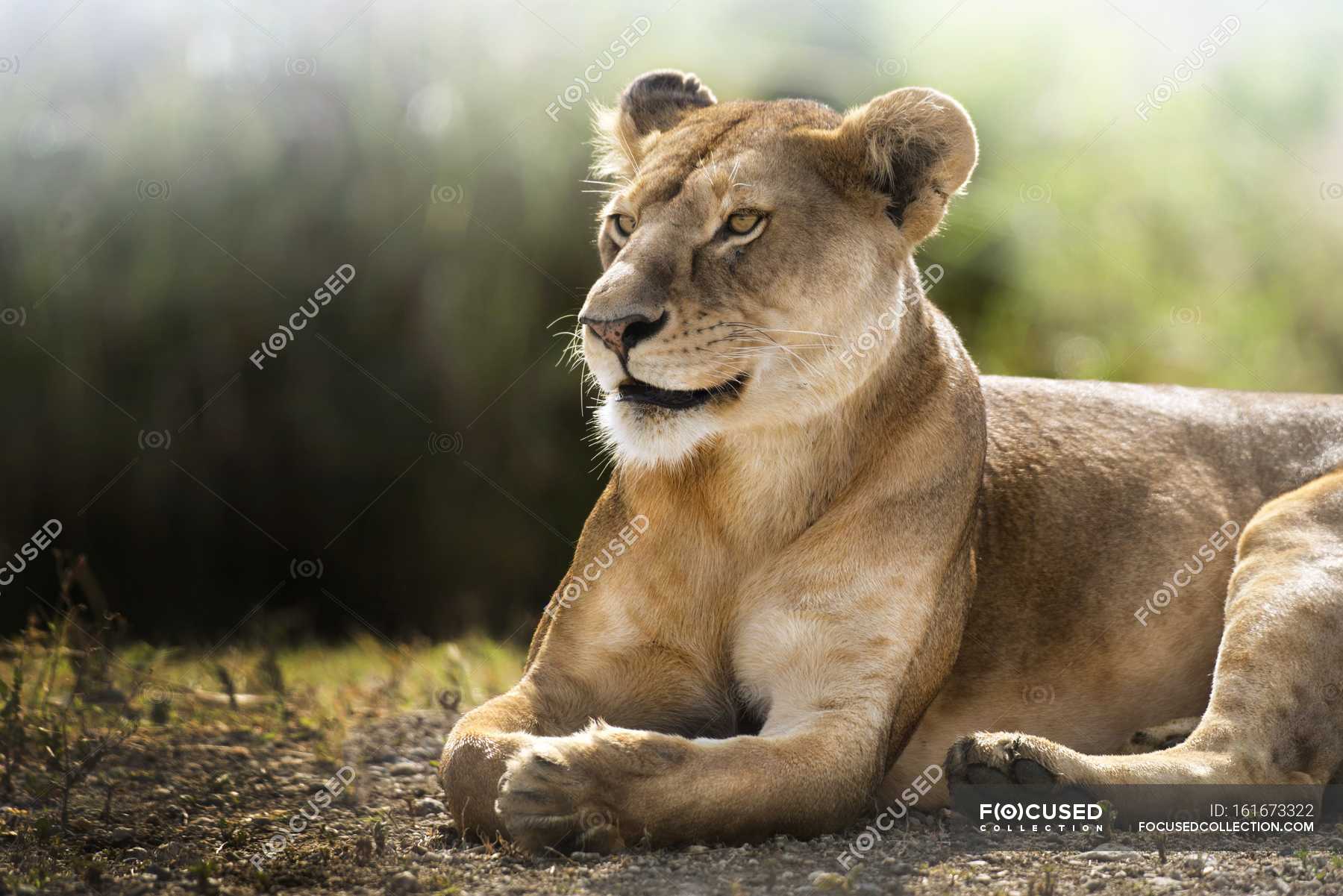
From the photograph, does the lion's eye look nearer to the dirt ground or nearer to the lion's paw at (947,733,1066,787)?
the lion's paw at (947,733,1066,787)

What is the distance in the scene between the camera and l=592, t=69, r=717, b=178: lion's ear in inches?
218

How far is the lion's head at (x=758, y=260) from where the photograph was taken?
A: 4395 millimetres

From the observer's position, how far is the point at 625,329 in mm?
4305

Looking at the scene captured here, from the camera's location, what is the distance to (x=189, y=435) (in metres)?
9.58

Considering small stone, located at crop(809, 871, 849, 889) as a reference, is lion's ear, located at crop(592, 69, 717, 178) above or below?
above

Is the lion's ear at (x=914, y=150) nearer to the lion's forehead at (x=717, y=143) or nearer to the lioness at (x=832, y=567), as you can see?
the lioness at (x=832, y=567)

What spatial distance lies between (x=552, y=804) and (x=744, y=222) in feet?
6.22

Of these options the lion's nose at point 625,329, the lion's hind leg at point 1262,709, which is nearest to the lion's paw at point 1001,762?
the lion's hind leg at point 1262,709

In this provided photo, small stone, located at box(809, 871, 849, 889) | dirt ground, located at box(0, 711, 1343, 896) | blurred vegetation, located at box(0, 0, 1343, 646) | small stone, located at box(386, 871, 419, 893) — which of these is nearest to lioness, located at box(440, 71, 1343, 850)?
dirt ground, located at box(0, 711, 1343, 896)

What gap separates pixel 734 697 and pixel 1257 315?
831cm

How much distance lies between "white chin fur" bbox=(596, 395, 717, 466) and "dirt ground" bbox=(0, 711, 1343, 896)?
1210 mm

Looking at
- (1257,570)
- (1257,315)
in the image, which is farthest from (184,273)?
(1257,315)

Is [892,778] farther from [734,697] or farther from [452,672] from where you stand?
[452,672]

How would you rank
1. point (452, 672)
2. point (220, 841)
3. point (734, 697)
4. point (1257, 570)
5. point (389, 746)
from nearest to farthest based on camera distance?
point (220, 841) → point (734, 697) → point (1257, 570) → point (389, 746) → point (452, 672)
